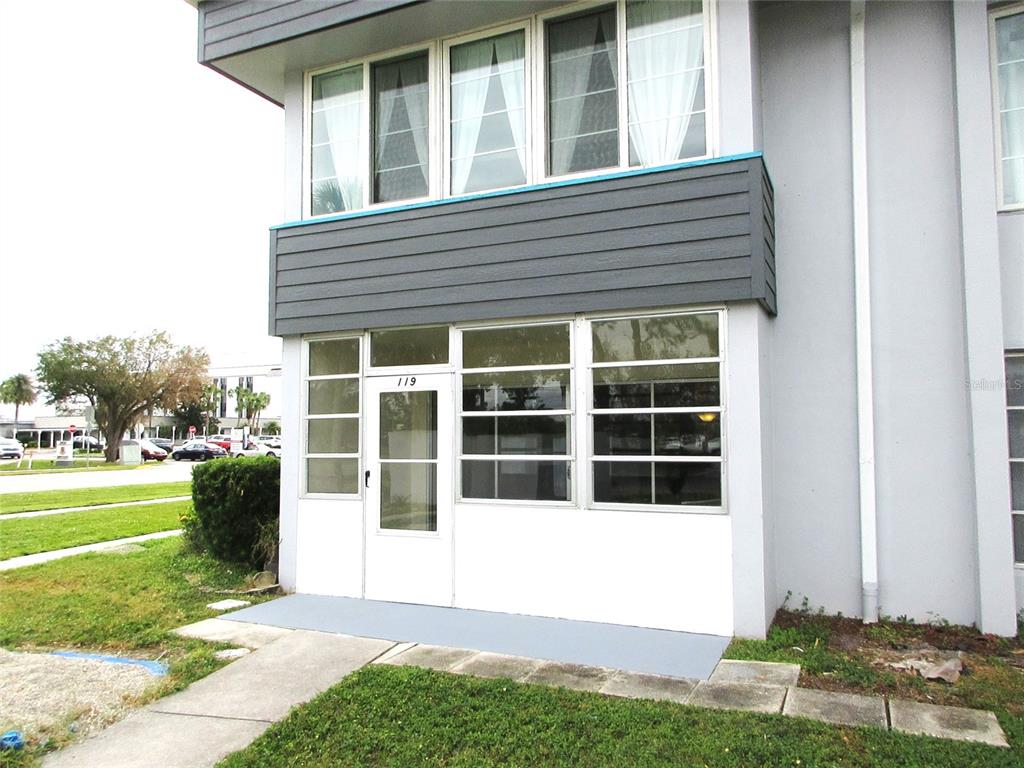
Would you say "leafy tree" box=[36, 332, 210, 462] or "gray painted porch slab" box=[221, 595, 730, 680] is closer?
"gray painted porch slab" box=[221, 595, 730, 680]

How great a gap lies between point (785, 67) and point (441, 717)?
600cm

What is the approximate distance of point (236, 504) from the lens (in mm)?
8352

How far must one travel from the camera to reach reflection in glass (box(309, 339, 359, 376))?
7379 millimetres

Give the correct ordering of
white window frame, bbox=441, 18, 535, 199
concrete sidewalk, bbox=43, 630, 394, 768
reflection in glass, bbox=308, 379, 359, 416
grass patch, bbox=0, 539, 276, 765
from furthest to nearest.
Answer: reflection in glass, bbox=308, 379, 359, 416 → white window frame, bbox=441, 18, 535, 199 → grass patch, bbox=0, 539, 276, 765 → concrete sidewalk, bbox=43, 630, 394, 768

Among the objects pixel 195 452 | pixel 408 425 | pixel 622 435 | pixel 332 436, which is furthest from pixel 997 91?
pixel 195 452

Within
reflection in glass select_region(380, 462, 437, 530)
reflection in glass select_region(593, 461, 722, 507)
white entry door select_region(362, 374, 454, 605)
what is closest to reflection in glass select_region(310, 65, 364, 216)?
white entry door select_region(362, 374, 454, 605)

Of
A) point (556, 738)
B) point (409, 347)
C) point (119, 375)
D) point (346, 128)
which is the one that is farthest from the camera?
point (119, 375)

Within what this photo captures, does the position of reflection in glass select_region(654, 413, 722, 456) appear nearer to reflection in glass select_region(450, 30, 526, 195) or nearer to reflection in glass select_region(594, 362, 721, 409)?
reflection in glass select_region(594, 362, 721, 409)

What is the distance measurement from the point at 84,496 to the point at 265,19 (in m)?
15.1

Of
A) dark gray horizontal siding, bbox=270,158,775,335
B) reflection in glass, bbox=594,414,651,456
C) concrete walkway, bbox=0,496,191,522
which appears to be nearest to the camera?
dark gray horizontal siding, bbox=270,158,775,335

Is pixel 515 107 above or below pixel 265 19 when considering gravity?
below

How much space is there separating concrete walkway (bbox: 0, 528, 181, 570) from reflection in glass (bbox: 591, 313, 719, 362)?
7523 mm

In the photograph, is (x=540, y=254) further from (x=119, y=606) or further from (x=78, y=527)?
(x=78, y=527)

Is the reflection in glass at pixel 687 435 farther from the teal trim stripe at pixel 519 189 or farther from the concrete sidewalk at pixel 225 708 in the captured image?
the concrete sidewalk at pixel 225 708
